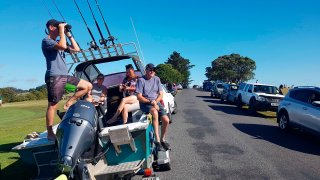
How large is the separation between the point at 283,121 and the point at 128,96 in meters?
7.99

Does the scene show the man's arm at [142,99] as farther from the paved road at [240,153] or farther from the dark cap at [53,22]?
the dark cap at [53,22]

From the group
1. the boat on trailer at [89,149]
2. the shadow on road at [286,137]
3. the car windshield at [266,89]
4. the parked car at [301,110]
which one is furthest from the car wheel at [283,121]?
the boat on trailer at [89,149]

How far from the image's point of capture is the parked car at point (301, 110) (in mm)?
11047

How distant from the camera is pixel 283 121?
13219 millimetres

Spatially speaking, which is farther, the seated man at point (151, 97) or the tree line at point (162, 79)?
the tree line at point (162, 79)

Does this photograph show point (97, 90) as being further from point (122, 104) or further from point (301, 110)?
point (301, 110)

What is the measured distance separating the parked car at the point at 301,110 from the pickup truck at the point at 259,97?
612cm

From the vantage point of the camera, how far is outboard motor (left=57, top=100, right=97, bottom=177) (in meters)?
3.44

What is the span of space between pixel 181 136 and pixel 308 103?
183 inches

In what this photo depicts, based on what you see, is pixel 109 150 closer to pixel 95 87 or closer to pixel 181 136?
pixel 95 87

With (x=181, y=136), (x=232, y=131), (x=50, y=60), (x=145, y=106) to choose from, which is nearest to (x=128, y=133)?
(x=50, y=60)

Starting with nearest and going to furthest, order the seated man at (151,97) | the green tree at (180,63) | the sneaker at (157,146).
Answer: the sneaker at (157,146) → the seated man at (151,97) → the green tree at (180,63)

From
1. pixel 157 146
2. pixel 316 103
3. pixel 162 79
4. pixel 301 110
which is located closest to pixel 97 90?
pixel 157 146

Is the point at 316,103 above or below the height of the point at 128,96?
below
